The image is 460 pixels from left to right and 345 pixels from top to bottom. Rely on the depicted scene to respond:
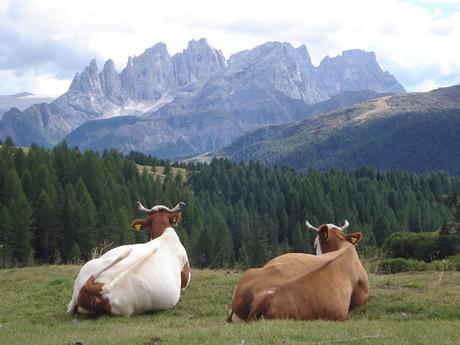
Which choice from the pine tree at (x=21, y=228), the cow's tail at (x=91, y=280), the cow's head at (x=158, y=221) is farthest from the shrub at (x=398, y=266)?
the pine tree at (x=21, y=228)

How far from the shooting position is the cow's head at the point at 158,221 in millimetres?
16672

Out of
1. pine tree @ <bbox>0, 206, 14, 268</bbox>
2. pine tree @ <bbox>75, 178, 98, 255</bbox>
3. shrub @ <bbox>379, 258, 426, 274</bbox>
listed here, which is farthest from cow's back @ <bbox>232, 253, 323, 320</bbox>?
pine tree @ <bbox>75, 178, 98, 255</bbox>

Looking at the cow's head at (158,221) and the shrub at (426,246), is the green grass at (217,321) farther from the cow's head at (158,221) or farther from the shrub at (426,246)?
the shrub at (426,246)

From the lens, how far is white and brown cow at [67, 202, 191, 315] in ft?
41.9

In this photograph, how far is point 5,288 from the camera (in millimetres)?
18531

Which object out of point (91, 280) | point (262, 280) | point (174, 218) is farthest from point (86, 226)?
point (262, 280)

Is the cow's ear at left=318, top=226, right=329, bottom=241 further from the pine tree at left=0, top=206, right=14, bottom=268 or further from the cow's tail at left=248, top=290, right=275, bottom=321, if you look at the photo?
the pine tree at left=0, top=206, right=14, bottom=268

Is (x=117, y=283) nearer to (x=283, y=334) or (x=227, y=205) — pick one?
(x=283, y=334)

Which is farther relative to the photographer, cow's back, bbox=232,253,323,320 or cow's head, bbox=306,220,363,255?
cow's head, bbox=306,220,363,255

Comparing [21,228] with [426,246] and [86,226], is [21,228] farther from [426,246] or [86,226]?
[426,246]

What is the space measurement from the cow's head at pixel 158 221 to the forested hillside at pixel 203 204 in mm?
10594

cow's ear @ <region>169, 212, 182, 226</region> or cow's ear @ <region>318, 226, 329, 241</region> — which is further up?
cow's ear @ <region>169, 212, 182, 226</region>

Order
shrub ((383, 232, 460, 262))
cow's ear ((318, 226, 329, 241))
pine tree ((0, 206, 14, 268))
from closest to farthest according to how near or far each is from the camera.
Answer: cow's ear ((318, 226, 329, 241)) → shrub ((383, 232, 460, 262)) → pine tree ((0, 206, 14, 268))

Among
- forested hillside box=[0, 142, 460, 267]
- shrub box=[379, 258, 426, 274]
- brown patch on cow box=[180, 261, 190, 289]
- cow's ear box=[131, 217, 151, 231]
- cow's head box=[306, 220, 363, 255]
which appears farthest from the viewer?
forested hillside box=[0, 142, 460, 267]
